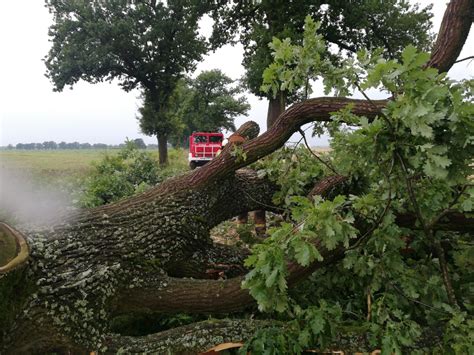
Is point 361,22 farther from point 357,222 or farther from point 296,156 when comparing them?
point 357,222

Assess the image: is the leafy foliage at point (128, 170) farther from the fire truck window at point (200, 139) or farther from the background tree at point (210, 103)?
the background tree at point (210, 103)

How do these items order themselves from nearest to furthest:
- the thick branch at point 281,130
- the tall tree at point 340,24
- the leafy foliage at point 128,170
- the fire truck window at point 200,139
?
1. the thick branch at point 281,130
2. the leafy foliage at point 128,170
3. the tall tree at point 340,24
4. the fire truck window at point 200,139

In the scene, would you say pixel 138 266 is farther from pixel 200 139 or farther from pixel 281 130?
pixel 200 139

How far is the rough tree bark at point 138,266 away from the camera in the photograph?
98.6 inches

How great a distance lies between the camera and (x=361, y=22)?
16.0 meters

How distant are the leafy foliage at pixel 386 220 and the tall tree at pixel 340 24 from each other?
12962mm

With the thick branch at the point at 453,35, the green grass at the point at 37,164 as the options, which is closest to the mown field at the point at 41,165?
the green grass at the point at 37,164

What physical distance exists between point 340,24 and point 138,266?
17.2 m

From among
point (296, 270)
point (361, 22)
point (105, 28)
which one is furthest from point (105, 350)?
point (105, 28)

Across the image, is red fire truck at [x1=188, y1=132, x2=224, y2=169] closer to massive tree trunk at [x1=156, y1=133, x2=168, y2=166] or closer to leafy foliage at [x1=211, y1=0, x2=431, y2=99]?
massive tree trunk at [x1=156, y1=133, x2=168, y2=166]

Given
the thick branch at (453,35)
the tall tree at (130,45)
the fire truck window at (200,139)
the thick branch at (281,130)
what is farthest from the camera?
the fire truck window at (200,139)

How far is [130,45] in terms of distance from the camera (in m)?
20.5

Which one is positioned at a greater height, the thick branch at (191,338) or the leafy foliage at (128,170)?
the leafy foliage at (128,170)

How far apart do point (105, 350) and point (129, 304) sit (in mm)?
426
